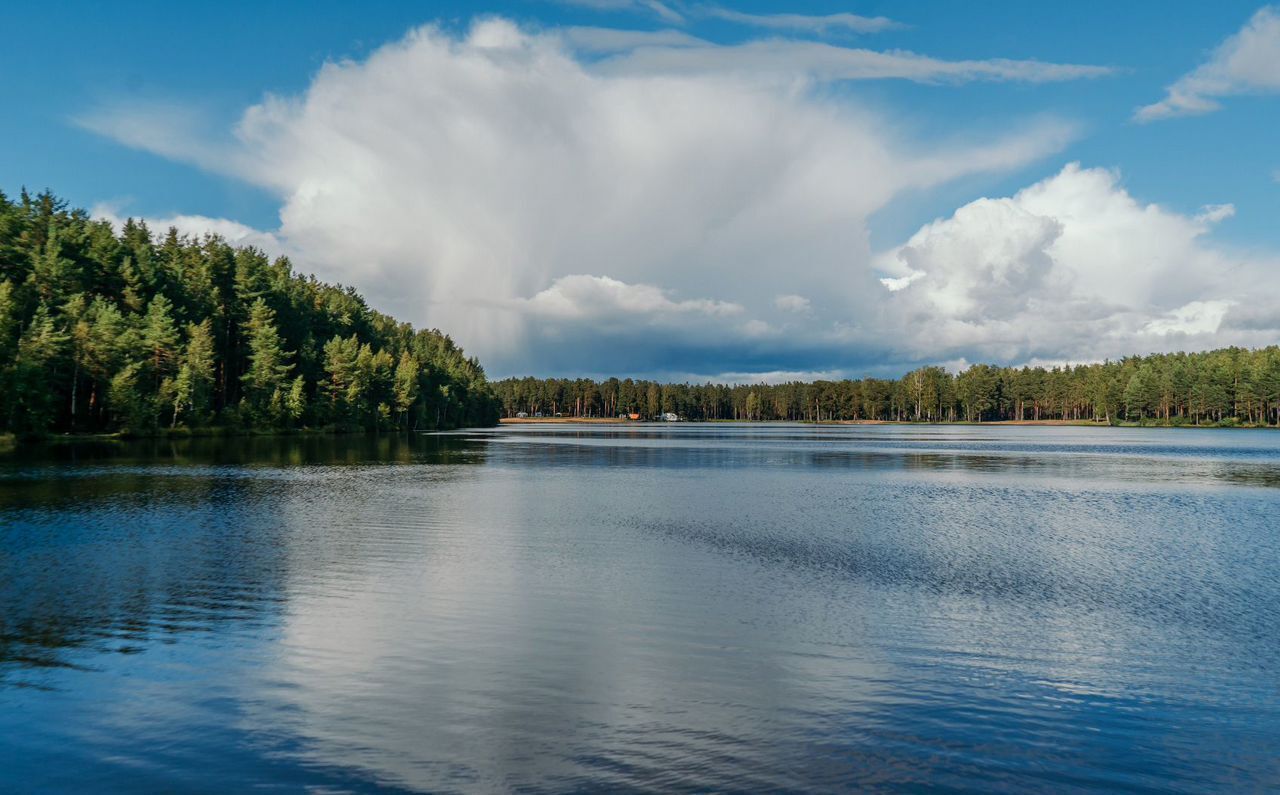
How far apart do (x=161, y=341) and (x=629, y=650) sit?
354ft

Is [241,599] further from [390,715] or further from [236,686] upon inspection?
[390,715]

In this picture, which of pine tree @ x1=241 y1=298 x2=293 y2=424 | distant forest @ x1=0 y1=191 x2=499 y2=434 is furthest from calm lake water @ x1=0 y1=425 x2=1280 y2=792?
pine tree @ x1=241 y1=298 x2=293 y2=424

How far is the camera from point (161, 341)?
4094 inches

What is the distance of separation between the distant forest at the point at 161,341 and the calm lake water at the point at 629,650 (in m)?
58.6

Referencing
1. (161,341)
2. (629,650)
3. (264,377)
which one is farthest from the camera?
(264,377)

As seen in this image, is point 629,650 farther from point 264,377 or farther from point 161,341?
point 264,377

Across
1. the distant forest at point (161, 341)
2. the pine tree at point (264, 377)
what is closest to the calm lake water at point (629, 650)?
the distant forest at point (161, 341)

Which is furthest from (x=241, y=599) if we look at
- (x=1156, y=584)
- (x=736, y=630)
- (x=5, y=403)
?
(x=5, y=403)

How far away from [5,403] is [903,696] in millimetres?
92703

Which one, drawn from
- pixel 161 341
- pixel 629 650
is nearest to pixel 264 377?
pixel 161 341

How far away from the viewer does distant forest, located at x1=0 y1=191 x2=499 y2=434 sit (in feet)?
290

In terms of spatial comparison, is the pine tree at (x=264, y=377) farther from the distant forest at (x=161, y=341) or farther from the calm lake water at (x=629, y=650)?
the calm lake water at (x=629, y=650)

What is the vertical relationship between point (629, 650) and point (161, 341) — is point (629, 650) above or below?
below

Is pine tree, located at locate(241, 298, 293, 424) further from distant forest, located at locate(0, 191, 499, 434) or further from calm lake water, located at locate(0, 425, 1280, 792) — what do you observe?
calm lake water, located at locate(0, 425, 1280, 792)
